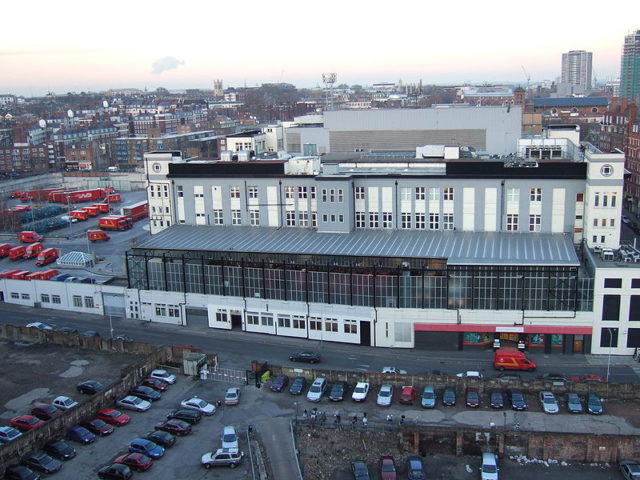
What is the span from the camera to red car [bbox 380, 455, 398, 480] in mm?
27528

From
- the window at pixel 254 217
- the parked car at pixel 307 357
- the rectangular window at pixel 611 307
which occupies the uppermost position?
the window at pixel 254 217

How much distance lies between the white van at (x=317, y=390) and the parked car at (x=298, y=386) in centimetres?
52

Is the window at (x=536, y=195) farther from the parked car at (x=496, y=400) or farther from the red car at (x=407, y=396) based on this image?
the red car at (x=407, y=396)

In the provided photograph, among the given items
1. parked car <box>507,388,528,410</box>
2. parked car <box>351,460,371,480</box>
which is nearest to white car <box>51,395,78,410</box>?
parked car <box>351,460,371,480</box>

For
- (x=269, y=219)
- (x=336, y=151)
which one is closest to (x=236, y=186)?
(x=269, y=219)

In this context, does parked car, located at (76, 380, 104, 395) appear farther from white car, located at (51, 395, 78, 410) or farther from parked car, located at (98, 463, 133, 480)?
parked car, located at (98, 463, 133, 480)

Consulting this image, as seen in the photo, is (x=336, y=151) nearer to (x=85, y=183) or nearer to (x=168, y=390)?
(x=168, y=390)

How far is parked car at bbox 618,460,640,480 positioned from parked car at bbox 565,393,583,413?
3370mm

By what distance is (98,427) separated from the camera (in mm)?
30781

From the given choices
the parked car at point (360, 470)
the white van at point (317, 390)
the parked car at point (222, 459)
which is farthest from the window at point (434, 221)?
the parked car at point (222, 459)

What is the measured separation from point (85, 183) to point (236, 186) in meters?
70.2

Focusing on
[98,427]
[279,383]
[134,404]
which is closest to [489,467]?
[279,383]

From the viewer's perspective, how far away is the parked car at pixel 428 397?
32094mm

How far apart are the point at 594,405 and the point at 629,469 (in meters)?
4.36
